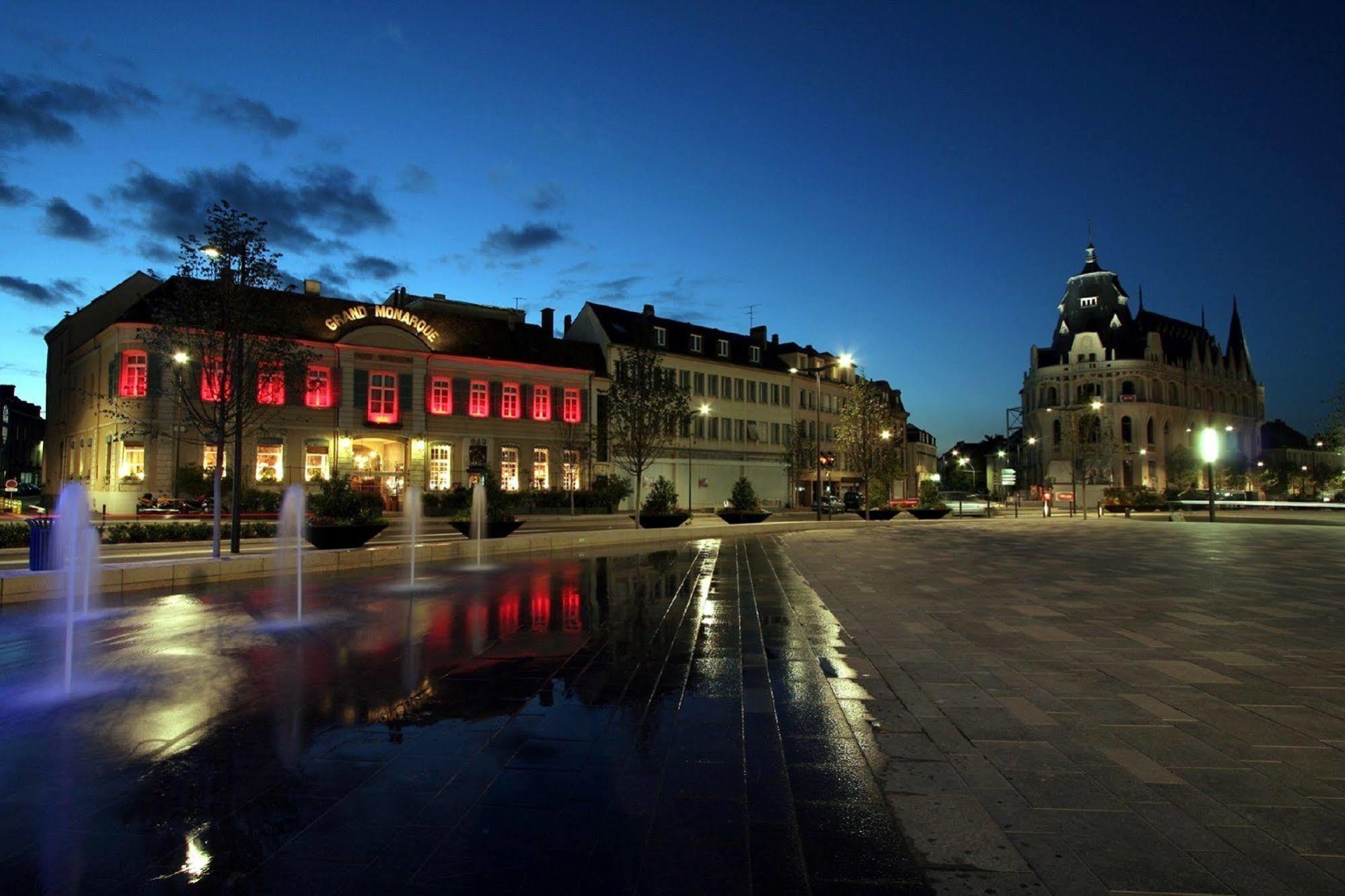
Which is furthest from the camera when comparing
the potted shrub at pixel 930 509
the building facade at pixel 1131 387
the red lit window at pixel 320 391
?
the building facade at pixel 1131 387

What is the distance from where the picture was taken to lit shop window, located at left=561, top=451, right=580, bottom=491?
50812 millimetres

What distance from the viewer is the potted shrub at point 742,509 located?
36.2 meters

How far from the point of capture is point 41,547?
1427 cm

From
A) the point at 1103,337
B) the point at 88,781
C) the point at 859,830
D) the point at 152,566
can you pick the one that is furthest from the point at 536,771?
the point at 1103,337

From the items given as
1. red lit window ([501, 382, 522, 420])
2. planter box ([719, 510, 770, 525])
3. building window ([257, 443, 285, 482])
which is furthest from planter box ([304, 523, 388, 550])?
red lit window ([501, 382, 522, 420])

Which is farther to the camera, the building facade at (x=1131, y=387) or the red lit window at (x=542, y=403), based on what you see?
the building facade at (x=1131, y=387)

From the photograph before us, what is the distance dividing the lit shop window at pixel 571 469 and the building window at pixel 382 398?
11112mm

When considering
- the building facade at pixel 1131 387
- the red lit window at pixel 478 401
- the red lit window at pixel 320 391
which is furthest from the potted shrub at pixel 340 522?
the building facade at pixel 1131 387

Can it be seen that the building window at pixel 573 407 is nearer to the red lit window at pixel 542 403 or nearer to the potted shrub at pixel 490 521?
the red lit window at pixel 542 403

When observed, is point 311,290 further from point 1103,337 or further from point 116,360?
point 1103,337

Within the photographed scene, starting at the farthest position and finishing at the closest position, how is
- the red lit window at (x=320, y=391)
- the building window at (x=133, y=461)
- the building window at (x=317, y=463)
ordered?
the red lit window at (x=320, y=391), the building window at (x=317, y=463), the building window at (x=133, y=461)

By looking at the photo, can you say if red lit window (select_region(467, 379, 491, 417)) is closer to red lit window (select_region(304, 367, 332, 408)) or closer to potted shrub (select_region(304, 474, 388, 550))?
red lit window (select_region(304, 367, 332, 408))

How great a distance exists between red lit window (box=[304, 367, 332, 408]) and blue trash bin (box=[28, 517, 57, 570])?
92.7 ft

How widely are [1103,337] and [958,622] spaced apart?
13796 centimetres
